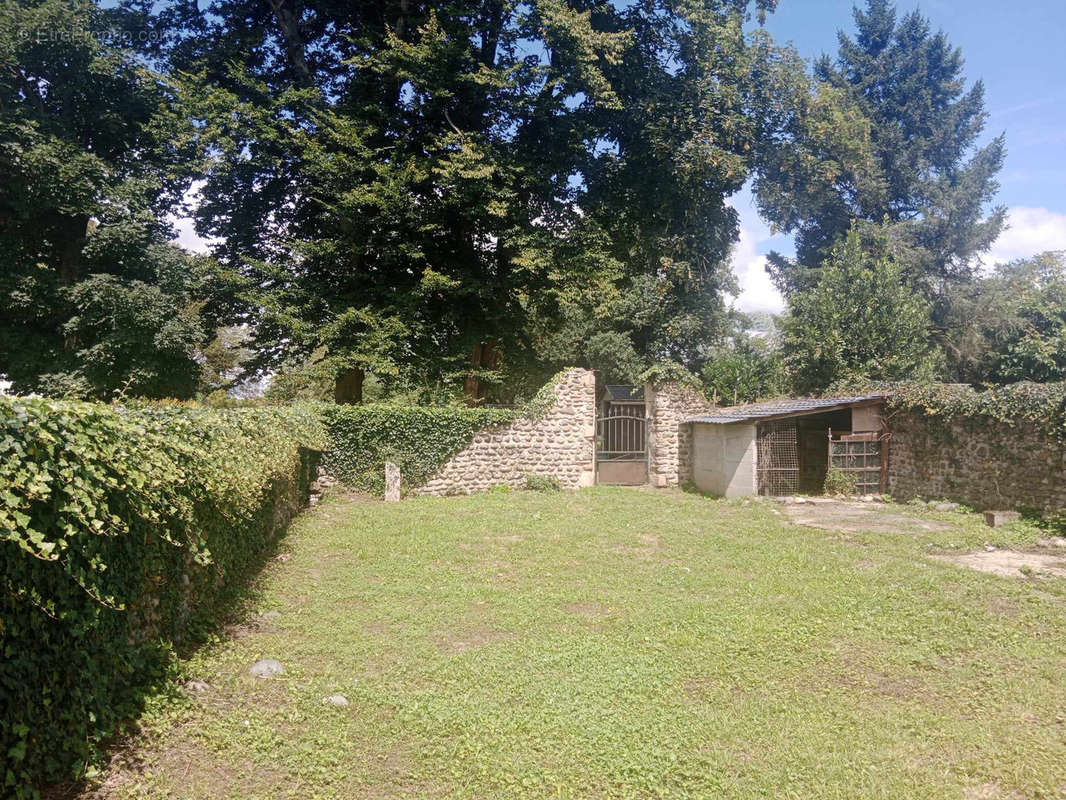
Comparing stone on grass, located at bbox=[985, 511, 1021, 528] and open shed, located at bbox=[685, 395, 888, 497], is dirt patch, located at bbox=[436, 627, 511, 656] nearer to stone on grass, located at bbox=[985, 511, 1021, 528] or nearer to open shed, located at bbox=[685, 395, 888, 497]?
stone on grass, located at bbox=[985, 511, 1021, 528]

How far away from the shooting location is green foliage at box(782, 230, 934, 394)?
71.3 ft

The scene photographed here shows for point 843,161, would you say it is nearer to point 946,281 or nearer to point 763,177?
point 763,177

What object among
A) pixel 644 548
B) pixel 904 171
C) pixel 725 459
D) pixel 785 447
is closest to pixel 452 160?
pixel 725 459

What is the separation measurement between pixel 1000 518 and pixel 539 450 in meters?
9.94

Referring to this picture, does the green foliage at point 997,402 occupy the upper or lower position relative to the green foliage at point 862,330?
lower

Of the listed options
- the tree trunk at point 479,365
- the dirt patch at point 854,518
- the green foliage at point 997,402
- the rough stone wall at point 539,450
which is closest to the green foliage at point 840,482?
the dirt patch at point 854,518

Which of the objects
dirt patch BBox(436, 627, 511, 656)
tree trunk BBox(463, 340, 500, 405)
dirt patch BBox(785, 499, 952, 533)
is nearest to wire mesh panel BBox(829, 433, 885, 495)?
dirt patch BBox(785, 499, 952, 533)

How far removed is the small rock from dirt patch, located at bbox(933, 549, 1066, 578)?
8.42 metres

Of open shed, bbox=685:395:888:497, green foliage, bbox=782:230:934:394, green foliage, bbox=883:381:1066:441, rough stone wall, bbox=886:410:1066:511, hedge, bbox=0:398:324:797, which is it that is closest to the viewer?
hedge, bbox=0:398:324:797

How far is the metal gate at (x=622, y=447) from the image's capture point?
17.8 metres

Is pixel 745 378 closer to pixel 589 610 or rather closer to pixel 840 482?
pixel 840 482

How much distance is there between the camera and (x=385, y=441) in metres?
14.8

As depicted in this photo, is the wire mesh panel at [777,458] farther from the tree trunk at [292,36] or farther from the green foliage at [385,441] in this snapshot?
the tree trunk at [292,36]

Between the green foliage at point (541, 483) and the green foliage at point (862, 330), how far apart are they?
11.8 m
